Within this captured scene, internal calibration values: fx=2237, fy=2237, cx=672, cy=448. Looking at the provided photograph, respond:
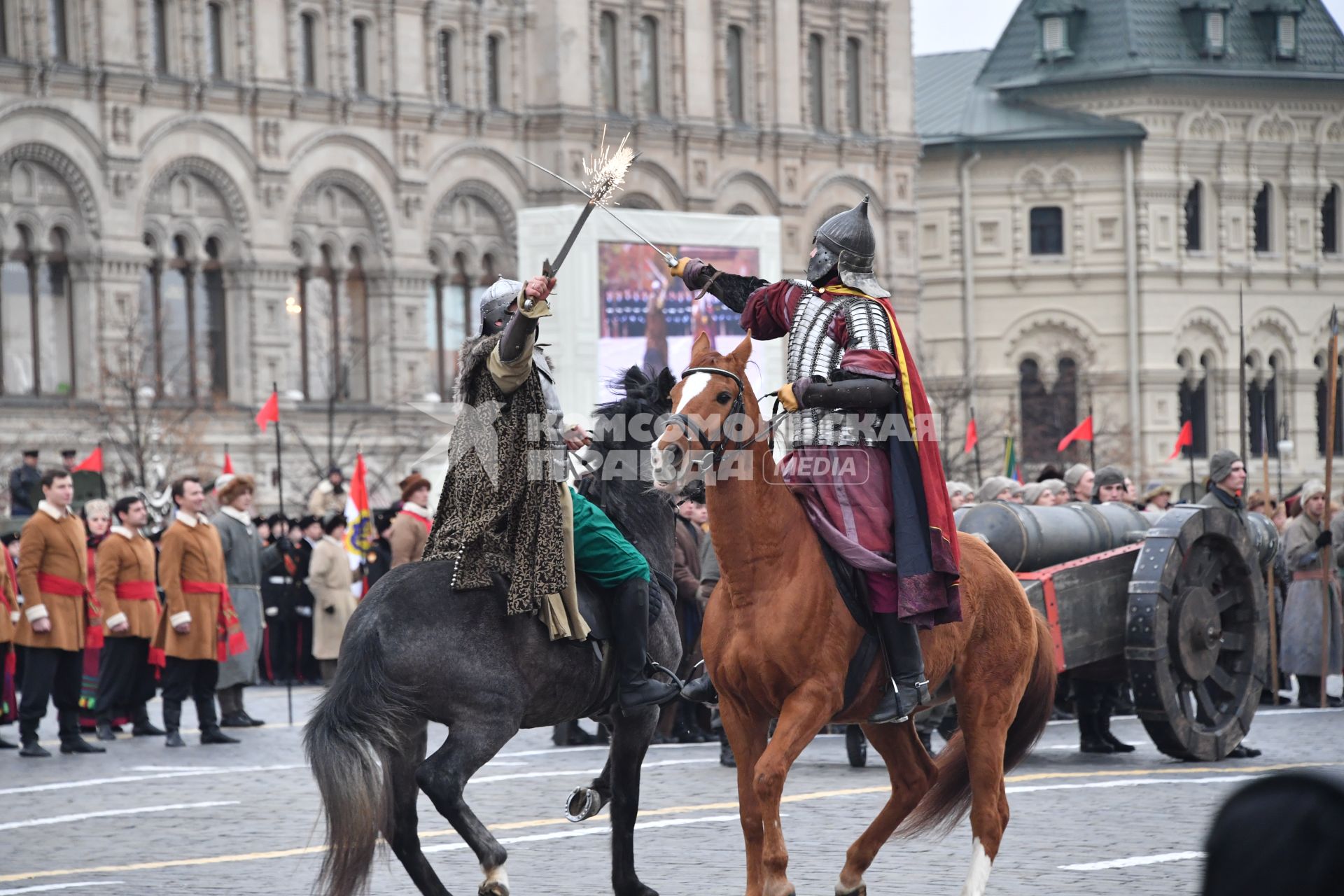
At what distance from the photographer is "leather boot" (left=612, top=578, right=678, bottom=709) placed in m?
8.44

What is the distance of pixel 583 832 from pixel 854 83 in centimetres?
4689

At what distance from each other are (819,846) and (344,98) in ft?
123

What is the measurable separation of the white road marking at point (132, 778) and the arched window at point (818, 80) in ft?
138

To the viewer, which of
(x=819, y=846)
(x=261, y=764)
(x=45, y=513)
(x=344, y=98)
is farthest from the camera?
(x=344, y=98)

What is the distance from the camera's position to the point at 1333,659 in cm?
1875

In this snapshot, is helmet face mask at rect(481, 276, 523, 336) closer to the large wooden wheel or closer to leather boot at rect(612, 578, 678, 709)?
leather boot at rect(612, 578, 678, 709)

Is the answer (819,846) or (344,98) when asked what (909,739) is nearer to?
(819,846)

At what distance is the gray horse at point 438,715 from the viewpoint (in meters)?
7.61

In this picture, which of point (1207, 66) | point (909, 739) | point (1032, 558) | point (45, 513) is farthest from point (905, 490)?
point (1207, 66)

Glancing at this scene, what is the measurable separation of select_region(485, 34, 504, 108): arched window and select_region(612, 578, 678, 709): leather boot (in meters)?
41.1

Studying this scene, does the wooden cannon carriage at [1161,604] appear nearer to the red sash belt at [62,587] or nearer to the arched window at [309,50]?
the red sash belt at [62,587]

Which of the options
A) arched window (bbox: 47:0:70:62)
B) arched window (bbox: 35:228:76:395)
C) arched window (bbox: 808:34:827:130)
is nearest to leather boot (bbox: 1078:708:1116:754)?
arched window (bbox: 35:228:76:395)

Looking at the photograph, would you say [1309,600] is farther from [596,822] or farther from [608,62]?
[608,62]

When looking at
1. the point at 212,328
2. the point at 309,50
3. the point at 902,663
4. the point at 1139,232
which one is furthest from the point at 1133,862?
the point at 1139,232
